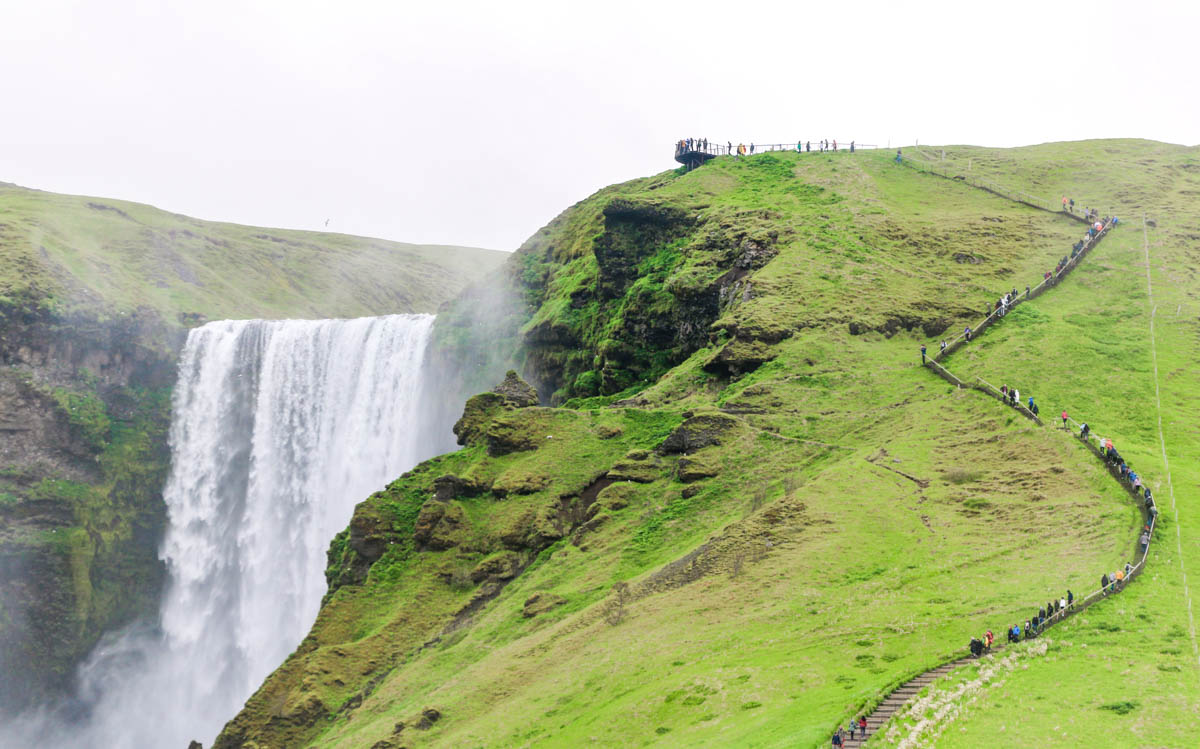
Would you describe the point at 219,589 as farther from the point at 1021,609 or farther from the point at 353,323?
the point at 1021,609

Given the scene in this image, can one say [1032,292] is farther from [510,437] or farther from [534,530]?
[534,530]

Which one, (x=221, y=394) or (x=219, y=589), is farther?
(x=221, y=394)

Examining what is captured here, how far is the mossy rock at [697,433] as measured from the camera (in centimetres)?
5178

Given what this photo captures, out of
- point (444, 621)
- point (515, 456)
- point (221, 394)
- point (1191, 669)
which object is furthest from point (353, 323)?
point (1191, 669)

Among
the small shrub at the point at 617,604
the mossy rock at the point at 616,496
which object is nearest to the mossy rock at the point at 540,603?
the small shrub at the point at 617,604

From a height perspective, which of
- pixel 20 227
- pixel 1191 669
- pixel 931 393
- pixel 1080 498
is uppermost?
pixel 20 227

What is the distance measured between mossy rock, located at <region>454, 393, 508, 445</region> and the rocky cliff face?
47.6 metres

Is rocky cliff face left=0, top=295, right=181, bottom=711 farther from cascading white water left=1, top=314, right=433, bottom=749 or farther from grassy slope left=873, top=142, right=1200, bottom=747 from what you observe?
grassy slope left=873, top=142, right=1200, bottom=747

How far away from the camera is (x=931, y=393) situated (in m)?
53.6

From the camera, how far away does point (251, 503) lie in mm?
87875

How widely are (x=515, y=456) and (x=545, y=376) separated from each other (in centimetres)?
2723

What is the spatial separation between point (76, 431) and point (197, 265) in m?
38.0

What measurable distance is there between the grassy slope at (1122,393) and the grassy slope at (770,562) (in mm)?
2448

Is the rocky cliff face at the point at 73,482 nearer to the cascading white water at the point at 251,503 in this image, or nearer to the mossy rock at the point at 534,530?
the cascading white water at the point at 251,503
